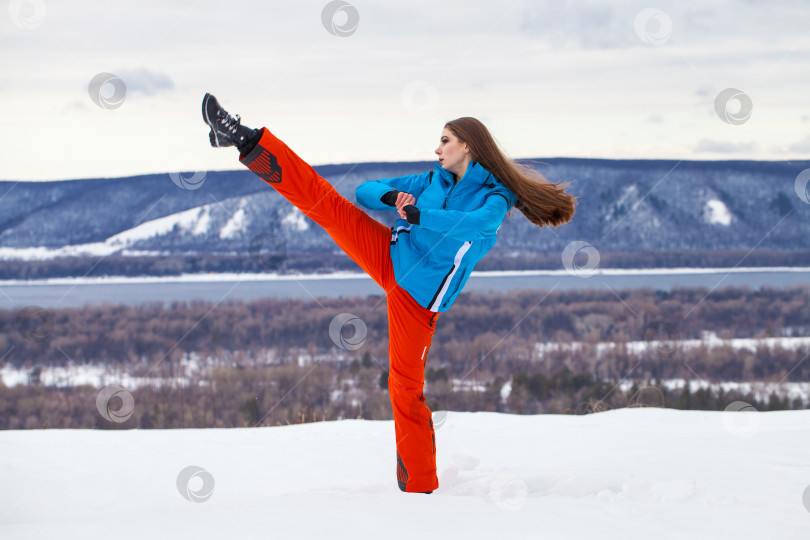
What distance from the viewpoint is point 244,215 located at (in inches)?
2185

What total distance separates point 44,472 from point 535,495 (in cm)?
266

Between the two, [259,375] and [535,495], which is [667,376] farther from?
[535,495]

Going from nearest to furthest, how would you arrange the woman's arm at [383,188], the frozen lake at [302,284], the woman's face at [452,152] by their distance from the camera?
the woman's arm at [383,188], the woman's face at [452,152], the frozen lake at [302,284]

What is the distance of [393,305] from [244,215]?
54.3 m

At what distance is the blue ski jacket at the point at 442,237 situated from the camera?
3084 mm

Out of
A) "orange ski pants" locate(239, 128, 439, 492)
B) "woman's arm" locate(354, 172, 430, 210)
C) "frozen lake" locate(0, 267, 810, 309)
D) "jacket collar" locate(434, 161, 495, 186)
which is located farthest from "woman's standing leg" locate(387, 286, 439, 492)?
"frozen lake" locate(0, 267, 810, 309)

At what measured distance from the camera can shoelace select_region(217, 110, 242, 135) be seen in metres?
3.07

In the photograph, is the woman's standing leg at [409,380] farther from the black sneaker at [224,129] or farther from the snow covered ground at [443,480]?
the black sneaker at [224,129]

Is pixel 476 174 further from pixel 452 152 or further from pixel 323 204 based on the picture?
pixel 323 204

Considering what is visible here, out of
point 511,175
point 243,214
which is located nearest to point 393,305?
point 511,175

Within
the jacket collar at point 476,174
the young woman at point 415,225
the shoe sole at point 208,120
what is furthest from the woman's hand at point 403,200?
the shoe sole at point 208,120

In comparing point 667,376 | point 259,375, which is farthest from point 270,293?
point 667,376

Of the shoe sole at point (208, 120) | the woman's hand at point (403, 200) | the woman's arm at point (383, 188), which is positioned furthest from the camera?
the woman's arm at point (383, 188)

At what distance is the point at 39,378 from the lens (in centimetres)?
4366
